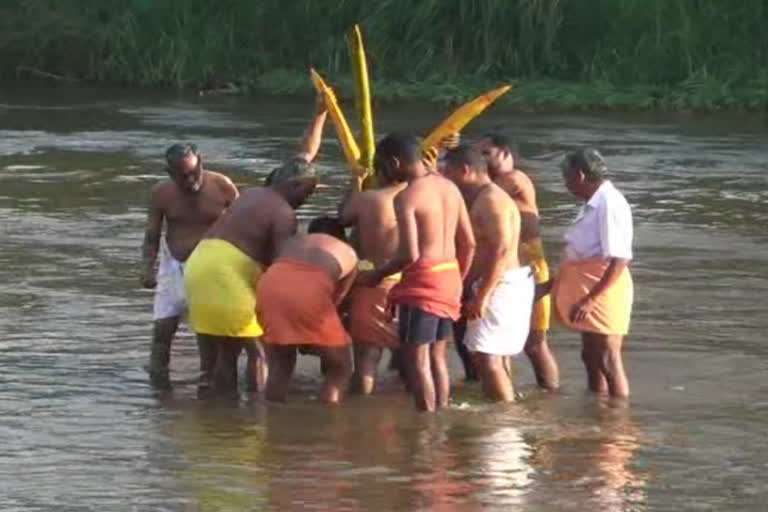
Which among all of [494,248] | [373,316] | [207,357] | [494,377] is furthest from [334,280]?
[207,357]

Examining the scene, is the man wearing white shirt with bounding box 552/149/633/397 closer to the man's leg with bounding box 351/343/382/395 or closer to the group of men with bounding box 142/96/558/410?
the group of men with bounding box 142/96/558/410

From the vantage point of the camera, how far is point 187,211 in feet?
38.1

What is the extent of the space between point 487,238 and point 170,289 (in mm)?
1798

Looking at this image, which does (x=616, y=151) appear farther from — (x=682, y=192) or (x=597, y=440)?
(x=597, y=440)

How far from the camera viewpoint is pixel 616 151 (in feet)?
81.2

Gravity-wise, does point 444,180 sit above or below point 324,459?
above

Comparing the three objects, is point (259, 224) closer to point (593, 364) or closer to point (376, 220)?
point (376, 220)

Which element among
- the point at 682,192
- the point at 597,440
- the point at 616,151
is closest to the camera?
the point at 597,440

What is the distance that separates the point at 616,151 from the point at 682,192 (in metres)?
3.76

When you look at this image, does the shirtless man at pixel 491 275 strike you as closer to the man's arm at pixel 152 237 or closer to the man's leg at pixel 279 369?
the man's leg at pixel 279 369

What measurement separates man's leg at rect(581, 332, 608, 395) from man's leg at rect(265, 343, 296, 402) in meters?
1.51

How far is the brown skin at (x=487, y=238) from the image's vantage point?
1084cm

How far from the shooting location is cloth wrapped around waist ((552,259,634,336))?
10977 millimetres

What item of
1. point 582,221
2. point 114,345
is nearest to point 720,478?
point 582,221
